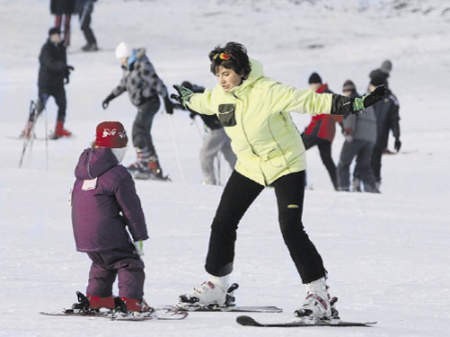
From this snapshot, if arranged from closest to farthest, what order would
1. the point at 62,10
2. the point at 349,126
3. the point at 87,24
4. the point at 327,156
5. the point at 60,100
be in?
1. the point at 349,126
2. the point at 327,156
3. the point at 60,100
4. the point at 87,24
5. the point at 62,10

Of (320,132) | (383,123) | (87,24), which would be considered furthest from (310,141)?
(87,24)

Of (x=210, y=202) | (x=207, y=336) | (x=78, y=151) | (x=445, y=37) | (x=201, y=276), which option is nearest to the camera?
(x=207, y=336)

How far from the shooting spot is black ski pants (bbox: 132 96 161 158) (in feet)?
47.3

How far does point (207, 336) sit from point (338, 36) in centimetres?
2468

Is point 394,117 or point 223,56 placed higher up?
point 394,117

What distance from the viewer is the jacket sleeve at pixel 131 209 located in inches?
253

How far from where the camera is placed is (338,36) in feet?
99.5

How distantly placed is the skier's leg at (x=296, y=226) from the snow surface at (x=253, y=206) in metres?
0.30

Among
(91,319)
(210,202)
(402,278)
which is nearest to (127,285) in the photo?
(91,319)

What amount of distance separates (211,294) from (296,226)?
2.36 ft

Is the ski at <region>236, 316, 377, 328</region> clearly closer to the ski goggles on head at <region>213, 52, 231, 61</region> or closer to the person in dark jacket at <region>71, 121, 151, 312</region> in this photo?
the person in dark jacket at <region>71, 121, 151, 312</region>

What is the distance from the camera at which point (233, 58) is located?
6.75 m

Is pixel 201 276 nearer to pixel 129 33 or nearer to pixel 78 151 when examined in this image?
pixel 78 151

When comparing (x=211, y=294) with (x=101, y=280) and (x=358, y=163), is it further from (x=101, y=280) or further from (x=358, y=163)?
(x=358, y=163)
